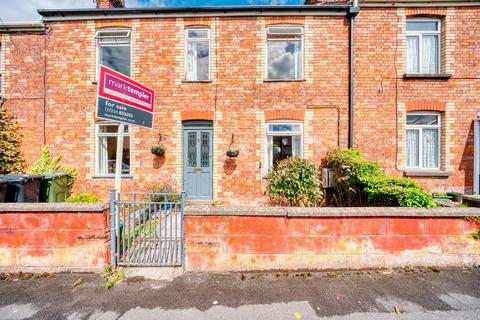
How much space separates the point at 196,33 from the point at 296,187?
6.23 meters

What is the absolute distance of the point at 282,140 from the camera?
301 inches

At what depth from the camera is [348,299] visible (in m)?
2.97

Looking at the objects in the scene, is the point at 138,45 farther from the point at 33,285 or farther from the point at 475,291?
the point at 475,291

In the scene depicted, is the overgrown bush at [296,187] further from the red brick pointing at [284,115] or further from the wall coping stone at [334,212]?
the red brick pointing at [284,115]

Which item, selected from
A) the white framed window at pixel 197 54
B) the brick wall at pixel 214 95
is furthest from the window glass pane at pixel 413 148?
the white framed window at pixel 197 54

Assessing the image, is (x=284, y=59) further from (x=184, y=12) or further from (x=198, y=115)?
(x=184, y=12)

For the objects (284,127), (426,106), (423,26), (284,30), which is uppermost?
(423,26)

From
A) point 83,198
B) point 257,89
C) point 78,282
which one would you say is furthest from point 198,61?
point 78,282

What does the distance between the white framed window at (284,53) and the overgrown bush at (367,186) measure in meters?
3.13

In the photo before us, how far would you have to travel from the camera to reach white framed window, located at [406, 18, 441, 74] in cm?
753

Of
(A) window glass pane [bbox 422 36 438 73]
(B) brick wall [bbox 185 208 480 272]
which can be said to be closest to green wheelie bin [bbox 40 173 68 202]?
(B) brick wall [bbox 185 208 480 272]

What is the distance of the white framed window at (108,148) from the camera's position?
768cm

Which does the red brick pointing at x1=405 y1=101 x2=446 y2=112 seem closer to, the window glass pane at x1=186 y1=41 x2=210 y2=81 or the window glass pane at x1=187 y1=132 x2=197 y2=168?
the window glass pane at x1=186 y1=41 x2=210 y2=81

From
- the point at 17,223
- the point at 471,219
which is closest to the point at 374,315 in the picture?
the point at 471,219
